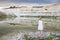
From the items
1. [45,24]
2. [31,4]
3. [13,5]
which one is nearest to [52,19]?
[45,24]

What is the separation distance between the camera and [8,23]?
200 inches

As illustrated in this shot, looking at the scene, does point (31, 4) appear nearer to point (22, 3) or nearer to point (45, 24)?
point (22, 3)

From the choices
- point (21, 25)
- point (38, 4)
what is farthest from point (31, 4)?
point (21, 25)

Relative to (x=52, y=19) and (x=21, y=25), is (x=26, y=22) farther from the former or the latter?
(x=52, y=19)

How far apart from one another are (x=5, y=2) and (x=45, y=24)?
974 mm

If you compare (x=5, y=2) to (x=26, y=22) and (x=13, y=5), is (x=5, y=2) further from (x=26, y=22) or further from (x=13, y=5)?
(x=26, y=22)

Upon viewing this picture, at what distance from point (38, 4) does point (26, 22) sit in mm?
461

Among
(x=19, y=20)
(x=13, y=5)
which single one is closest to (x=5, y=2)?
(x=13, y=5)

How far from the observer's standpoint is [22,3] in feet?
16.6

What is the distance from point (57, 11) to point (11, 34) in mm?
1093

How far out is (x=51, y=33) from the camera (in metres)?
4.99

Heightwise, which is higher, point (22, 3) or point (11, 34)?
point (22, 3)

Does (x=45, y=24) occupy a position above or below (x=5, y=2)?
below

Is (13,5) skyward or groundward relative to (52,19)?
skyward
